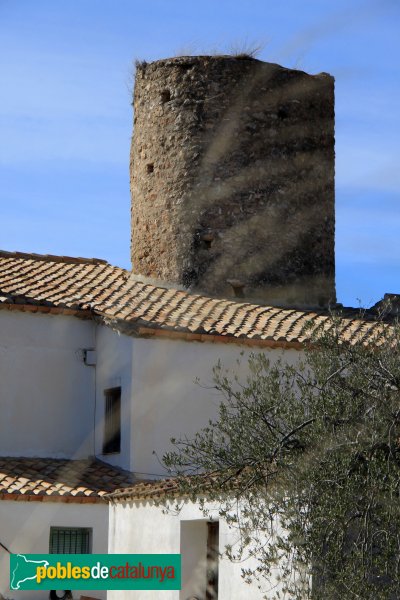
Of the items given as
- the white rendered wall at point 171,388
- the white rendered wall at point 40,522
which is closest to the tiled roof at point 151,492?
the white rendered wall at point 40,522

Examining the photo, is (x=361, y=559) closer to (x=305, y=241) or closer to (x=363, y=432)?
(x=363, y=432)

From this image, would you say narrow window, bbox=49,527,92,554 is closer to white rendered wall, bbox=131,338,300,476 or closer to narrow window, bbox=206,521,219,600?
white rendered wall, bbox=131,338,300,476

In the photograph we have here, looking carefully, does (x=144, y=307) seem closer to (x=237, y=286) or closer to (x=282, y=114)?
(x=237, y=286)

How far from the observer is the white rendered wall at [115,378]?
19.0 m

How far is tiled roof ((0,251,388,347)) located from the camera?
19.1 meters

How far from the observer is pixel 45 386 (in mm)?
20000

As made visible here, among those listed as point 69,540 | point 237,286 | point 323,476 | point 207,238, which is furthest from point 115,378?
point 323,476

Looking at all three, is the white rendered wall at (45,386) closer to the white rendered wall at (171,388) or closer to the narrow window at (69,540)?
the white rendered wall at (171,388)

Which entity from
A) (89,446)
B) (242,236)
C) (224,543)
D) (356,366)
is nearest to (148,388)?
(89,446)

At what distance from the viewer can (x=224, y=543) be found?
12.3 meters

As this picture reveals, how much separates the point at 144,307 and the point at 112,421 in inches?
74.4

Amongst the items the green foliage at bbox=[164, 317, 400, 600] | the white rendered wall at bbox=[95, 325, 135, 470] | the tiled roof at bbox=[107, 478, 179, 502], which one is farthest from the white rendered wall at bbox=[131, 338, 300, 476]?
the green foliage at bbox=[164, 317, 400, 600]

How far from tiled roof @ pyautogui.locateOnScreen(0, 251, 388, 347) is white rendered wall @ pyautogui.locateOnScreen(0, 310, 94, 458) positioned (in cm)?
36

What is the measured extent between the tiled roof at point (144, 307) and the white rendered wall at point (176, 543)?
433cm
